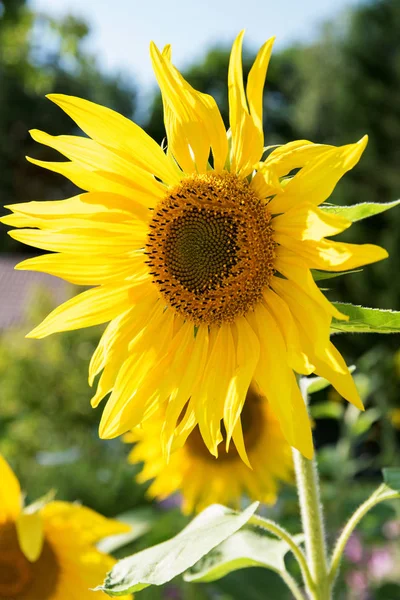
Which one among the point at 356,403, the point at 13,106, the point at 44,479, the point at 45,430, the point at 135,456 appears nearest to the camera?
the point at 356,403

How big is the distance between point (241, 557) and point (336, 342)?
7.38 m

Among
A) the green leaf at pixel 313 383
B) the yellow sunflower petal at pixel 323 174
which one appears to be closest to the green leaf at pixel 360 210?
the yellow sunflower petal at pixel 323 174

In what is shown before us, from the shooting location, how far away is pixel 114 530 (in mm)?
1188

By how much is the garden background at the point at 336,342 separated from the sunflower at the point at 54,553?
22.6 inches

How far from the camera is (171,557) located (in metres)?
0.82

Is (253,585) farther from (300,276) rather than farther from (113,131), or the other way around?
(113,131)

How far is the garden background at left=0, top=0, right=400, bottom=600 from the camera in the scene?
2.38m

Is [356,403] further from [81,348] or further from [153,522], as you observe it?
[81,348]

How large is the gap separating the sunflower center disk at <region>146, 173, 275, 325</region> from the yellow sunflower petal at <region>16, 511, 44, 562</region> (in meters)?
0.45

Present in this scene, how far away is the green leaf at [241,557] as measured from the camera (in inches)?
37.2

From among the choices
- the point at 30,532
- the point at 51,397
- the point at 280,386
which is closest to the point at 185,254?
the point at 280,386

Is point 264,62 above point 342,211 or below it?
above

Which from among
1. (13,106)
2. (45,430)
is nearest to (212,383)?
(45,430)

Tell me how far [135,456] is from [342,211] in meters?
1.27
